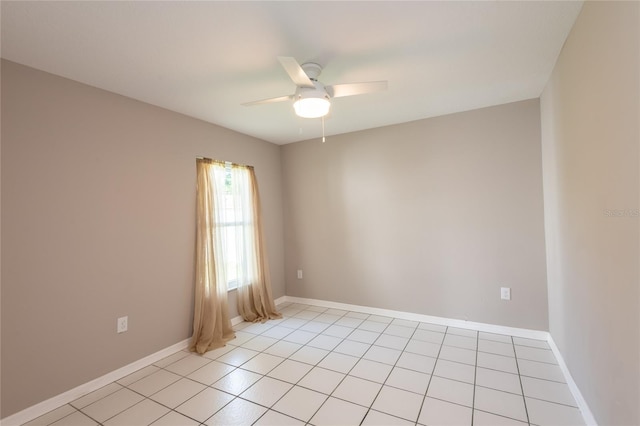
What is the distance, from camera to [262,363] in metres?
2.53

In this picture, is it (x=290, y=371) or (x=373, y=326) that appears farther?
(x=373, y=326)

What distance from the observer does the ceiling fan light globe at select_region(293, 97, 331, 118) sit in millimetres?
1938

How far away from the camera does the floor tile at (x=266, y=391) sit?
2020mm

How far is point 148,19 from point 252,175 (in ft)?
7.46

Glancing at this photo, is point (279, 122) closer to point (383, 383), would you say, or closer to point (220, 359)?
point (220, 359)

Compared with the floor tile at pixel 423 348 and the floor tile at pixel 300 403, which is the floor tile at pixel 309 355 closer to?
the floor tile at pixel 300 403

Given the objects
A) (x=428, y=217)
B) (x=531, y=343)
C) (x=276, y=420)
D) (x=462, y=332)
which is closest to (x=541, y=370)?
(x=531, y=343)

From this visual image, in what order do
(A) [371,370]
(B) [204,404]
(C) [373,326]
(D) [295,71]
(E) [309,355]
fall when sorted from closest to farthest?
1. (D) [295,71]
2. (B) [204,404]
3. (A) [371,370]
4. (E) [309,355]
5. (C) [373,326]

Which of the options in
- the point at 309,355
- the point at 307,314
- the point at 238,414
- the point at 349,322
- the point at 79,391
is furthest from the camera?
the point at 307,314

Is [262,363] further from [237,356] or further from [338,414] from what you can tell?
[338,414]

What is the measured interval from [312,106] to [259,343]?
92.7 inches

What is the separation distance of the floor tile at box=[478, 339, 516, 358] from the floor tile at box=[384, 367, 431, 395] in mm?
802

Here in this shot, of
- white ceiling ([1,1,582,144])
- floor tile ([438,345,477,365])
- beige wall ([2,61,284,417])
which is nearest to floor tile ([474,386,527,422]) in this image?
floor tile ([438,345,477,365])

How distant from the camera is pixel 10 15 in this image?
1.47 meters
